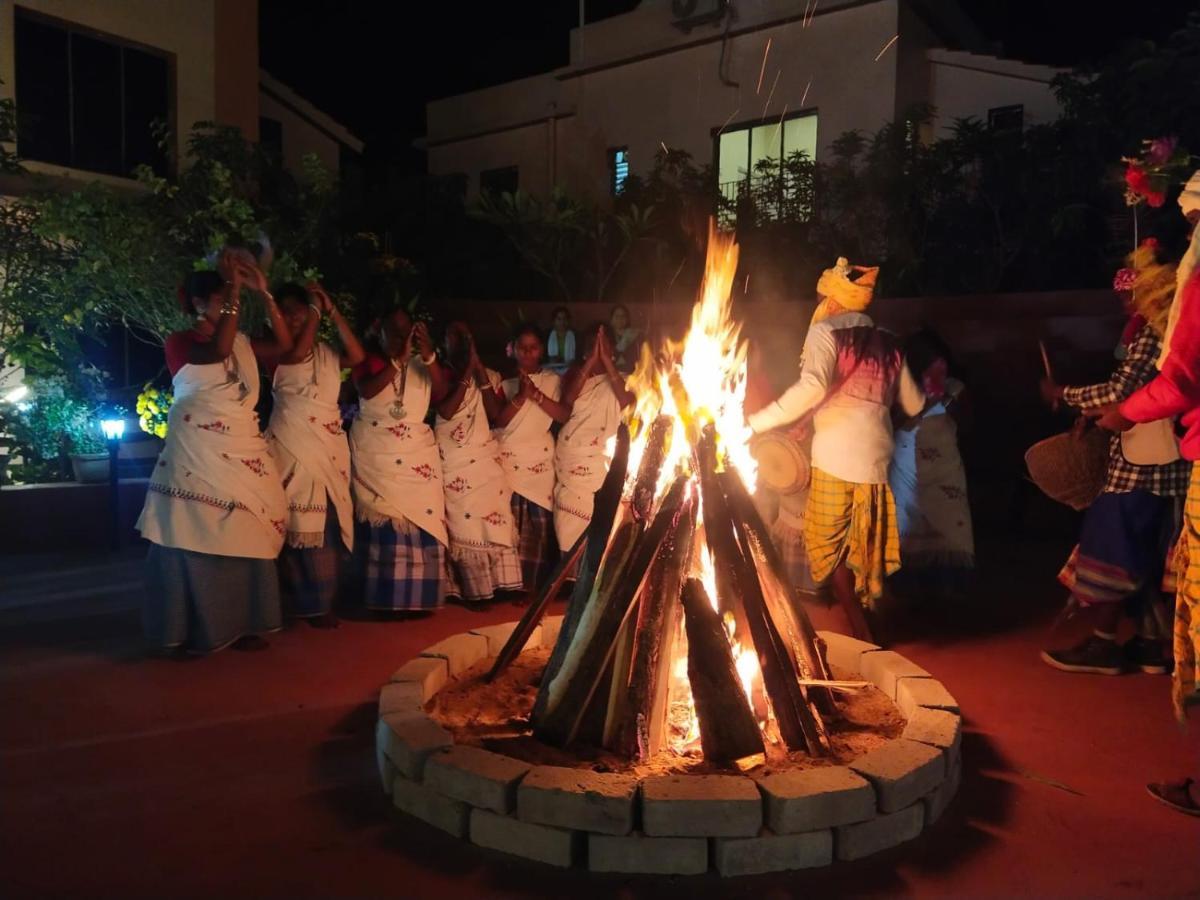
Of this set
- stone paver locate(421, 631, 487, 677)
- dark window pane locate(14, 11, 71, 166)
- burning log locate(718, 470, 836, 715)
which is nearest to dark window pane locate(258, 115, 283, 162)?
dark window pane locate(14, 11, 71, 166)

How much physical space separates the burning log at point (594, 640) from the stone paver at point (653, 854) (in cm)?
73

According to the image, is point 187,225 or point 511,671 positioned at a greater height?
point 187,225

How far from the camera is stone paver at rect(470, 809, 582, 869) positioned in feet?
10.9

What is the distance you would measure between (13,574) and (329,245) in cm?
501

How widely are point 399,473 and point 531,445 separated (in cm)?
107

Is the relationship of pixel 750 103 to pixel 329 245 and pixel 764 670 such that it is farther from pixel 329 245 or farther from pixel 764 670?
pixel 764 670

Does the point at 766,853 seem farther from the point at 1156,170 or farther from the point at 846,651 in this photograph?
the point at 1156,170

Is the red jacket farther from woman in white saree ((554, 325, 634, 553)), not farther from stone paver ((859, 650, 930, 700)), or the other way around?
woman in white saree ((554, 325, 634, 553))

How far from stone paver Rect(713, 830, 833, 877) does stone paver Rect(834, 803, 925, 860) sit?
4.0 inches

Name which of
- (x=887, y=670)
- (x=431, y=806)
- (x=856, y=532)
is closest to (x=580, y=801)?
(x=431, y=806)

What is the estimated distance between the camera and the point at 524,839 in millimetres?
3389

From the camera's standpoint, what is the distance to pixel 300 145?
63.5ft

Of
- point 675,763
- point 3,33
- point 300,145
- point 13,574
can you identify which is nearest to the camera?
point 675,763

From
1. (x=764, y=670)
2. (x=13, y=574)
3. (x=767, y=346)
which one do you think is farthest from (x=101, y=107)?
(x=764, y=670)
